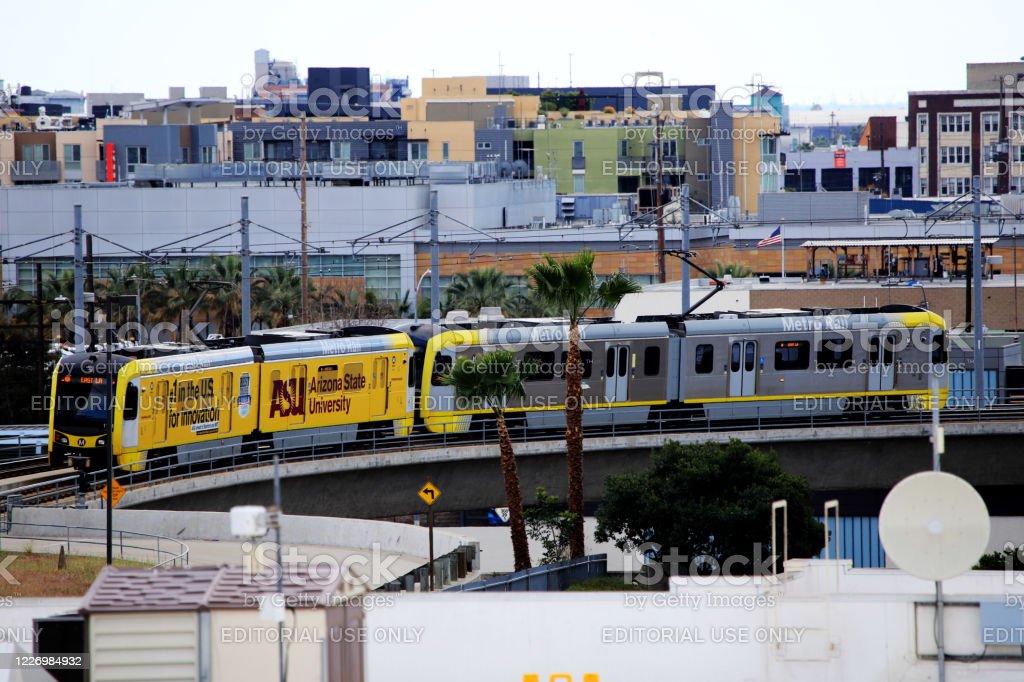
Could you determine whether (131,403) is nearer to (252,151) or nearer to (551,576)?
(551,576)

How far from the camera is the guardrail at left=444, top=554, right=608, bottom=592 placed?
78.9ft

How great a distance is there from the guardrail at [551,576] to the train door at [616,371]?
660cm

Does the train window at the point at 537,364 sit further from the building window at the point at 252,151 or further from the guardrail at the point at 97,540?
the building window at the point at 252,151

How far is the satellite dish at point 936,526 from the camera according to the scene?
48.0 ft

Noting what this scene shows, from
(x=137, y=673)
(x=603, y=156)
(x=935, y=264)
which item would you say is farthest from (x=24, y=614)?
(x=603, y=156)

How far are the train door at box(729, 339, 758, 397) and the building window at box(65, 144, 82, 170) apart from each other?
85.0 meters

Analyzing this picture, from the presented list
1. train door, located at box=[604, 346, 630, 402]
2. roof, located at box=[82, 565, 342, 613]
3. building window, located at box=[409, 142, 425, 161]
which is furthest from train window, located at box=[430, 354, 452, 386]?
building window, located at box=[409, 142, 425, 161]

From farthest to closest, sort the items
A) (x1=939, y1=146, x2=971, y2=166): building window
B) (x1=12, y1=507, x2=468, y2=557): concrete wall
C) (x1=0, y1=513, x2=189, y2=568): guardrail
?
(x1=939, y1=146, x2=971, y2=166): building window
(x1=12, y1=507, x2=468, y2=557): concrete wall
(x1=0, y1=513, x2=189, y2=568): guardrail

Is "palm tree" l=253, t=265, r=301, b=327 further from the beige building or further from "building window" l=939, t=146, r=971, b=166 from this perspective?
"building window" l=939, t=146, r=971, b=166

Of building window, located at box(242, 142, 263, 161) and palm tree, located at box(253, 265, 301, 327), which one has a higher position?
→ building window, located at box(242, 142, 263, 161)

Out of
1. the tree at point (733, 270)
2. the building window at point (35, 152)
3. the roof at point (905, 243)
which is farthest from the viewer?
the building window at point (35, 152)

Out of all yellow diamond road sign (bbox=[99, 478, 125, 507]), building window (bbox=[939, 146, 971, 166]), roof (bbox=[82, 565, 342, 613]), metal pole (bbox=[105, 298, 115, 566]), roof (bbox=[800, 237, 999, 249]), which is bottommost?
yellow diamond road sign (bbox=[99, 478, 125, 507])

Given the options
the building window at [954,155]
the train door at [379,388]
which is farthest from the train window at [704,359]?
the building window at [954,155]

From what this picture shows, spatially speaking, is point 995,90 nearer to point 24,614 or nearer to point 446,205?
point 446,205
